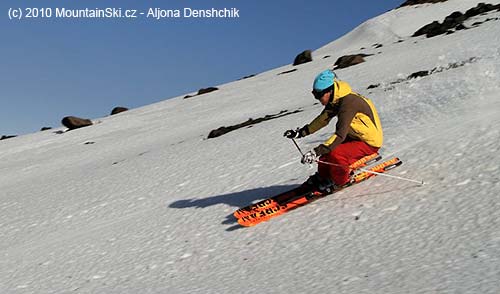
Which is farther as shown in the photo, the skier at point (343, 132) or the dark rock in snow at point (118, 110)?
the dark rock in snow at point (118, 110)

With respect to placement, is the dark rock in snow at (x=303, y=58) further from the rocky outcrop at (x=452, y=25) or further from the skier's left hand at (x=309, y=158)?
the skier's left hand at (x=309, y=158)

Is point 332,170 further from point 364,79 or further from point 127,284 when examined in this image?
point 364,79

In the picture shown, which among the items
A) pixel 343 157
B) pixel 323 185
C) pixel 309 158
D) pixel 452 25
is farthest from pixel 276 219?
pixel 452 25

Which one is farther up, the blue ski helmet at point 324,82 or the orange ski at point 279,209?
the blue ski helmet at point 324,82

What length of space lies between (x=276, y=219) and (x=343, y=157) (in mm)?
1187

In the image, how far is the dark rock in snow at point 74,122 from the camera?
30.1m

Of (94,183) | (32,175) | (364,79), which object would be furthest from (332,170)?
(364,79)

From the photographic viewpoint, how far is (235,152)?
12.7 meters

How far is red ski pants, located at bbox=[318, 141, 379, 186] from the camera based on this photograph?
7.27 meters

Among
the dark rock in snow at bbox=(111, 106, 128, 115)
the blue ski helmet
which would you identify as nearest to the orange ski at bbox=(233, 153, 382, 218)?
the blue ski helmet

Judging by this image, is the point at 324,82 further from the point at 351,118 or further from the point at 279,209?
the point at 279,209

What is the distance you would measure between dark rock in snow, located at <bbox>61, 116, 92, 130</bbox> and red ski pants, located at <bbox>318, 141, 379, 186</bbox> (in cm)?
2470

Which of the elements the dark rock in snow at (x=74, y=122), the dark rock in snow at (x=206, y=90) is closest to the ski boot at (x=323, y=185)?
the dark rock in snow at (x=74, y=122)

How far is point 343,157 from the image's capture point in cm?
728
